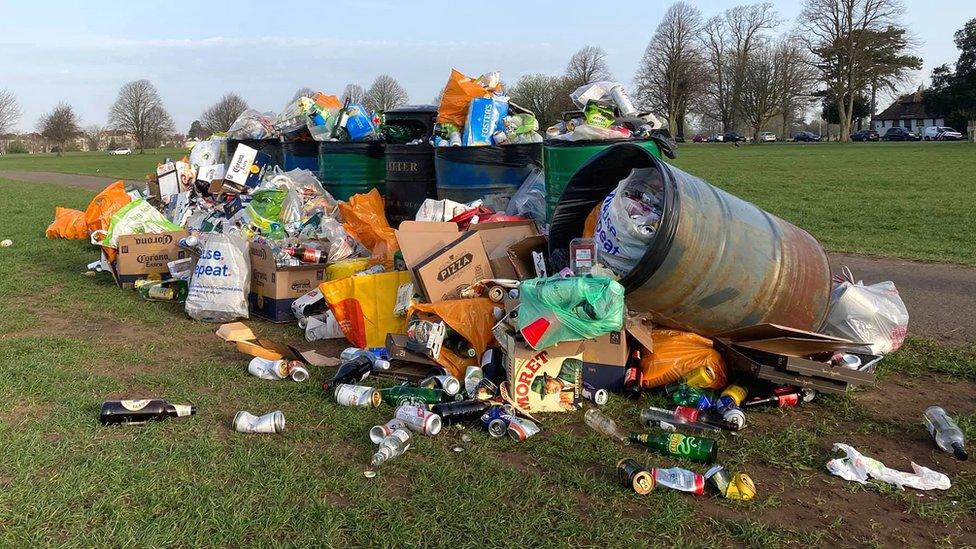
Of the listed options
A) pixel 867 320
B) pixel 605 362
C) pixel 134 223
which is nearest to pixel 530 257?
pixel 605 362

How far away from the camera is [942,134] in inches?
2040

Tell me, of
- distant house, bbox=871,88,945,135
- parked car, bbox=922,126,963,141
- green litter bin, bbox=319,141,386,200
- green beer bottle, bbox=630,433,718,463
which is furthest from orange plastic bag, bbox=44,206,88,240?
distant house, bbox=871,88,945,135

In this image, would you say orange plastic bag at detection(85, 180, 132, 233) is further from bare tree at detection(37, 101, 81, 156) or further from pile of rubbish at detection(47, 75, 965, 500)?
bare tree at detection(37, 101, 81, 156)

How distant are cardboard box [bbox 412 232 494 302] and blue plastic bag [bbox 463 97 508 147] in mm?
1771

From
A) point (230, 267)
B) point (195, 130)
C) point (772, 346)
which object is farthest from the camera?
point (195, 130)

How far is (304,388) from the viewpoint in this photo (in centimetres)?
372

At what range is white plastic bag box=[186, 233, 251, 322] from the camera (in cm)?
512

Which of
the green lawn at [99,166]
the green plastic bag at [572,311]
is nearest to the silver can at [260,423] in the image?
the green plastic bag at [572,311]

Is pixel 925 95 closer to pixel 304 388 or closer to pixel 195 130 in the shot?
pixel 195 130

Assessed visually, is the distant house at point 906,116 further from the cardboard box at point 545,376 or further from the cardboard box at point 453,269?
the cardboard box at point 545,376

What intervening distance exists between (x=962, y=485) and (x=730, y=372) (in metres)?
1.16

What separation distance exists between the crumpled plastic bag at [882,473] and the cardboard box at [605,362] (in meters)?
1.05

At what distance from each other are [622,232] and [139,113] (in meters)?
76.8

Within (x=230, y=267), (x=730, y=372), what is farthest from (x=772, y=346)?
(x=230, y=267)
